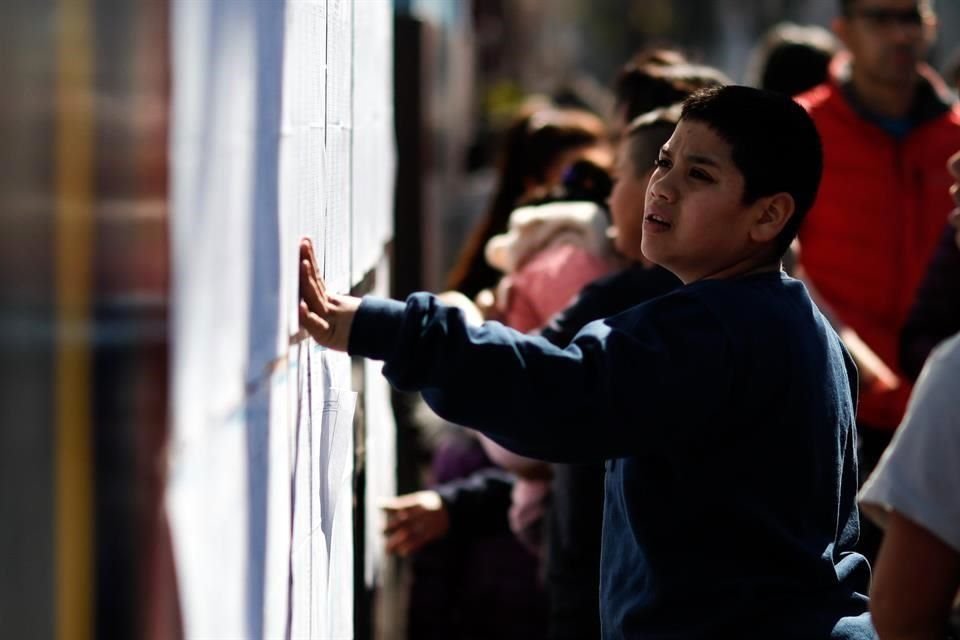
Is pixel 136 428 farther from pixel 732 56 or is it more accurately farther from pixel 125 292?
pixel 732 56

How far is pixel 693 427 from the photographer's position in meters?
2.05

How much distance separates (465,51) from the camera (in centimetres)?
1428

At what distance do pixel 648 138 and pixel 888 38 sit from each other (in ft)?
5.76

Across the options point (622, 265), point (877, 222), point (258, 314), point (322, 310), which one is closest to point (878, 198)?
point (877, 222)

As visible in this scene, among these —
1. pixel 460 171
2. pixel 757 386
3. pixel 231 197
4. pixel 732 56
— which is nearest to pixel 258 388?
pixel 231 197

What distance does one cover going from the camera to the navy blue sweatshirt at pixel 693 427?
1992 mm

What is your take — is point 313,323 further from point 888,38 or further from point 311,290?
point 888,38

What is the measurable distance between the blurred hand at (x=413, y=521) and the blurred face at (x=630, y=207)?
92 cm

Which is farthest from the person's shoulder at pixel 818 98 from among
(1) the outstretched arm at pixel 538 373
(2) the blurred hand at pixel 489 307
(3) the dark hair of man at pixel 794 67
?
(1) the outstretched arm at pixel 538 373

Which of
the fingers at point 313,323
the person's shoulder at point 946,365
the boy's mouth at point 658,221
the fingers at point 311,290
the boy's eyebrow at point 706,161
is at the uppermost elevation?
the boy's eyebrow at point 706,161

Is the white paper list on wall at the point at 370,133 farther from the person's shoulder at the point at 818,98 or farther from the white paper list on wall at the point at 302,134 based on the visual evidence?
the person's shoulder at the point at 818,98

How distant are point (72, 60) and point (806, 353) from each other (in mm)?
1401

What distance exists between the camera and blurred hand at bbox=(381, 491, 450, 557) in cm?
357

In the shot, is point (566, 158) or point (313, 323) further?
point (566, 158)
